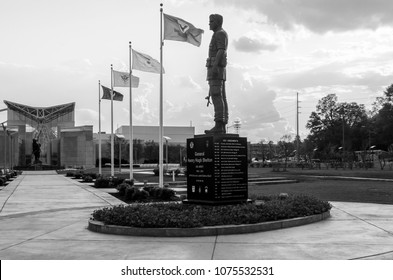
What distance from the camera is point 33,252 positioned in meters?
9.30

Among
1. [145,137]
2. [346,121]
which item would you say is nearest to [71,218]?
[346,121]

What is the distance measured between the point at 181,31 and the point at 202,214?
10.3 meters

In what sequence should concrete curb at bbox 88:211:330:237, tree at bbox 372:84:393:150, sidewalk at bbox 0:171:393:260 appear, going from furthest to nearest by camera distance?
tree at bbox 372:84:393:150, concrete curb at bbox 88:211:330:237, sidewalk at bbox 0:171:393:260

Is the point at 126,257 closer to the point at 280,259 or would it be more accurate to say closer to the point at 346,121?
the point at 280,259

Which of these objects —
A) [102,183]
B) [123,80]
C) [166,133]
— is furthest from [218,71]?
[166,133]

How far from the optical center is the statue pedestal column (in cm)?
1362

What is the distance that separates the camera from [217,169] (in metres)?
13.6

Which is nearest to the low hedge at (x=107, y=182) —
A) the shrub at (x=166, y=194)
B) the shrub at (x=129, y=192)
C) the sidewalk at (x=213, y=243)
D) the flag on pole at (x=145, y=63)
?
the shrub at (x=129, y=192)

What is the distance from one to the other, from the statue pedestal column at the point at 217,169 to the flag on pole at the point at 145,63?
10532 mm

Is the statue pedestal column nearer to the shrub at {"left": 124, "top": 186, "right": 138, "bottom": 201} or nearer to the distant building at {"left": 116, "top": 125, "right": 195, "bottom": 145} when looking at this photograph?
the shrub at {"left": 124, "top": 186, "right": 138, "bottom": 201}

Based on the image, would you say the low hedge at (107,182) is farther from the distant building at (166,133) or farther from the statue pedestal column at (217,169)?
the distant building at (166,133)

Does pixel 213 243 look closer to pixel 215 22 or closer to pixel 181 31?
pixel 215 22

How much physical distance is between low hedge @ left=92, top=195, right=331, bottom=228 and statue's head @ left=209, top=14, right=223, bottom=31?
5379mm

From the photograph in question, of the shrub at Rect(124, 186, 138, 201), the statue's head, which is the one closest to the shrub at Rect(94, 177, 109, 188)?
the shrub at Rect(124, 186, 138, 201)
